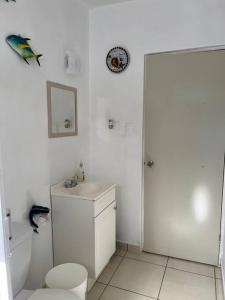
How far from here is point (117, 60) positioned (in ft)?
8.00

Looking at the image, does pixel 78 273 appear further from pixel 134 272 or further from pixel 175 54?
pixel 175 54

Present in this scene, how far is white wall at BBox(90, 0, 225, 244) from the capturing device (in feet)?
7.04

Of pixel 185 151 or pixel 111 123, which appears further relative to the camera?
pixel 111 123

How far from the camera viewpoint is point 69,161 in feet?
7.54

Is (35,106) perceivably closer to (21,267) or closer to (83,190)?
(83,190)

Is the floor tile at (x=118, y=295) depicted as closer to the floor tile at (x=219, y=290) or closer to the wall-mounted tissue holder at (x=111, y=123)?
the floor tile at (x=219, y=290)

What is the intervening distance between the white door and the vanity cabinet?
0.68 metres

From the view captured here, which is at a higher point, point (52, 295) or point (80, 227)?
point (80, 227)

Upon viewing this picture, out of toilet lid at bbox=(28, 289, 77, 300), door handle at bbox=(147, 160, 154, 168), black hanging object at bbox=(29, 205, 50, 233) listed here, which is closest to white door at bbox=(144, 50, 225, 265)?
door handle at bbox=(147, 160, 154, 168)

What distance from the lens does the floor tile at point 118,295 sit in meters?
1.91

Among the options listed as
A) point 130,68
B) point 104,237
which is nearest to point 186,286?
point 104,237

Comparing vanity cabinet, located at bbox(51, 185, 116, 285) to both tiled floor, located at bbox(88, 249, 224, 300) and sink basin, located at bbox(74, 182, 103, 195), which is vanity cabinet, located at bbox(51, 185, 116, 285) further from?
tiled floor, located at bbox(88, 249, 224, 300)

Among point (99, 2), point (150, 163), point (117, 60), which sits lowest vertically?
point (150, 163)

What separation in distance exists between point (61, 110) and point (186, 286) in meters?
1.93
